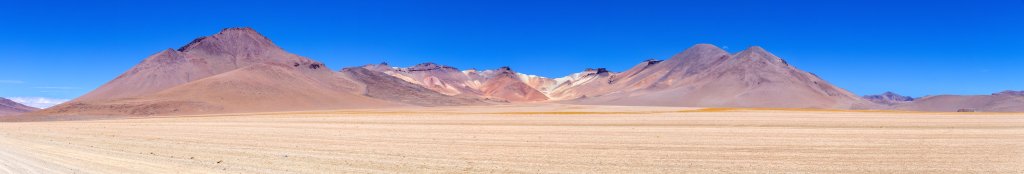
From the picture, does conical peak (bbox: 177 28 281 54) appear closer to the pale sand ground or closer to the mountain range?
the mountain range

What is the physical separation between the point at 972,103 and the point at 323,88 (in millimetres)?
88796

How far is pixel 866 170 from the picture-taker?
1552 cm

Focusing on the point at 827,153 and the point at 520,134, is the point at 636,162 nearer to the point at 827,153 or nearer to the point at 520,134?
the point at 827,153

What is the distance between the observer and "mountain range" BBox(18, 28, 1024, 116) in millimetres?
81812

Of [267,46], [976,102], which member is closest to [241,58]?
[267,46]

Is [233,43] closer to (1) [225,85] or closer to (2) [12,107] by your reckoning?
(2) [12,107]

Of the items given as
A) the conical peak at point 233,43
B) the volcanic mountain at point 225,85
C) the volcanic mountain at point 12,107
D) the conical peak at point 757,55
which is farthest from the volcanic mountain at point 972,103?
the volcanic mountain at point 12,107

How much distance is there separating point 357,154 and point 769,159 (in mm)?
Result: 9749

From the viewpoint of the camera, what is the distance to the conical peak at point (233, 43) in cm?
13262

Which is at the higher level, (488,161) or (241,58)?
(241,58)

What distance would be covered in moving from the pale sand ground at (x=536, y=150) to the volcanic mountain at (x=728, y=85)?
96.0m

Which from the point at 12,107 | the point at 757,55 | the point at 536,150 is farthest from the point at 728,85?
the point at 536,150

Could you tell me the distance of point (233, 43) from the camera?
451 ft

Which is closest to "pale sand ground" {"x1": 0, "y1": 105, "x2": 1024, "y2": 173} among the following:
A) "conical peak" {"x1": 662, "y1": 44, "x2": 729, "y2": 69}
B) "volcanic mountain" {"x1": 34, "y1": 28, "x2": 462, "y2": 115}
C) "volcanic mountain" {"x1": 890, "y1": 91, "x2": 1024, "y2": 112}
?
"volcanic mountain" {"x1": 34, "y1": 28, "x2": 462, "y2": 115}
